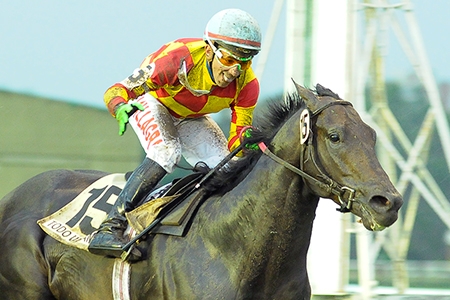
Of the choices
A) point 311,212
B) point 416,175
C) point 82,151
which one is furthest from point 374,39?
point 82,151

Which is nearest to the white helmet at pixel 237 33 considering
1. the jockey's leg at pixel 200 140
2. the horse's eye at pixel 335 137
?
the jockey's leg at pixel 200 140

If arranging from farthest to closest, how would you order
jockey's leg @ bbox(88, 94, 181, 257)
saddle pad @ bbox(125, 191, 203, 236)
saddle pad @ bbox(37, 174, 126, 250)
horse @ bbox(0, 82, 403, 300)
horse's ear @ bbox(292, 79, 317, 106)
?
saddle pad @ bbox(37, 174, 126, 250) → jockey's leg @ bbox(88, 94, 181, 257) → saddle pad @ bbox(125, 191, 203, 236) → horse's ear @ bbox(292, 79, 317, 106) → horse @ bbox(0, 82, 403, 300)

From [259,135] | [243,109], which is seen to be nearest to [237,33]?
[259,135]

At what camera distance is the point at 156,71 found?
16.0 feet

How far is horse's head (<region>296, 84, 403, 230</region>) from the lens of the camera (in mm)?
3814

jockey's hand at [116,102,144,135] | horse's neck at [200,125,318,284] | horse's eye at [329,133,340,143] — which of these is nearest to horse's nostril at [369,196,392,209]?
horse's eye at [329,133,340,143]

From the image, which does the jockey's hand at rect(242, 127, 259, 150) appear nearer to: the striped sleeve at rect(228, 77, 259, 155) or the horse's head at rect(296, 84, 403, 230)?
the horse's head at rect(296, 84, 403, 230)

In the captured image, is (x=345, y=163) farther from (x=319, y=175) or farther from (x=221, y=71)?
(x=221, y=71)

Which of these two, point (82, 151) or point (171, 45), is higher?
point (171, 45)

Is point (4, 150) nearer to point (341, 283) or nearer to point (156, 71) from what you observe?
point (341, 283)

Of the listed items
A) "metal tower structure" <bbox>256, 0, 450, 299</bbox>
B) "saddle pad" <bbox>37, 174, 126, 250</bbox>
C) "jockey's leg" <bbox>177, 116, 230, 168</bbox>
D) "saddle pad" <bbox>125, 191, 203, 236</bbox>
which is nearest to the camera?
"saddle pad" <bbox>125, 191, 203, 236</bbox>

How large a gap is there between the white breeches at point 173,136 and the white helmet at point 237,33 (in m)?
0.63

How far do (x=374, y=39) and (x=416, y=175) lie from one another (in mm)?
1458

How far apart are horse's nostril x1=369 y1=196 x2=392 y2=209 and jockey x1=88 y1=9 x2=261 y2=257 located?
4.12 feet
